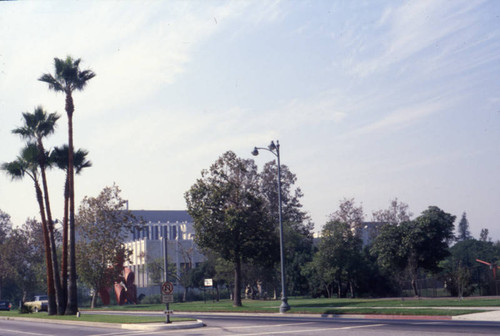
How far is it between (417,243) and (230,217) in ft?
52.5

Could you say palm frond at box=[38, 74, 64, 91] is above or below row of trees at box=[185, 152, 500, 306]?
above

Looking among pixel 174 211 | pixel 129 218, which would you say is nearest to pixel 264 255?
pixel 129 218

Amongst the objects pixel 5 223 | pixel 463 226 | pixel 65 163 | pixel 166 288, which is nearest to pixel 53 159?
pixel 65 163

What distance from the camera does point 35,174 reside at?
→ 133ft

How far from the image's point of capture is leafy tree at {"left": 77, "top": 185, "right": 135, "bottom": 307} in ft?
195

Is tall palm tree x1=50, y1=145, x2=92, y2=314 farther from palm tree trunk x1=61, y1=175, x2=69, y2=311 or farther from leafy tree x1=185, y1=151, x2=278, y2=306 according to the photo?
leafy tree x1=185, y1=151, x2=278, y2=306

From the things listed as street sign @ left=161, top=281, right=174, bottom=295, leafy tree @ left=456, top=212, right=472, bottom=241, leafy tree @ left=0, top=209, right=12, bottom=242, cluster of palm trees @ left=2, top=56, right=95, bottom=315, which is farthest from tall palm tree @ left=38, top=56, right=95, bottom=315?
leafy tree @ left=456, top=212, right=472, bottom=241

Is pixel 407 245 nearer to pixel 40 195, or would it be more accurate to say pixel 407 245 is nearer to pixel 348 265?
pixel 348 265

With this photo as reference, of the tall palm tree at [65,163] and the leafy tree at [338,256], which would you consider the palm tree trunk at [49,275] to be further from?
the leafy tree at [338,256]

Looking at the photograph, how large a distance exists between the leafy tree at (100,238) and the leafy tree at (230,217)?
18.7 metres

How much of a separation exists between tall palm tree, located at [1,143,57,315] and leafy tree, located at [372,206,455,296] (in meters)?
26.1

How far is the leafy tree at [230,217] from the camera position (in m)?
42.5

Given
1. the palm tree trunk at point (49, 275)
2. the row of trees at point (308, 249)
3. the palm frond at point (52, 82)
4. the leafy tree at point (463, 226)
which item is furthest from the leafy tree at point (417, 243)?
the leafy tree at point (463, 226)

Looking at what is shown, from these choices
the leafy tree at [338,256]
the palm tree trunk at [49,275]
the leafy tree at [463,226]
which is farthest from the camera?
the leafy tree at [463,226]
